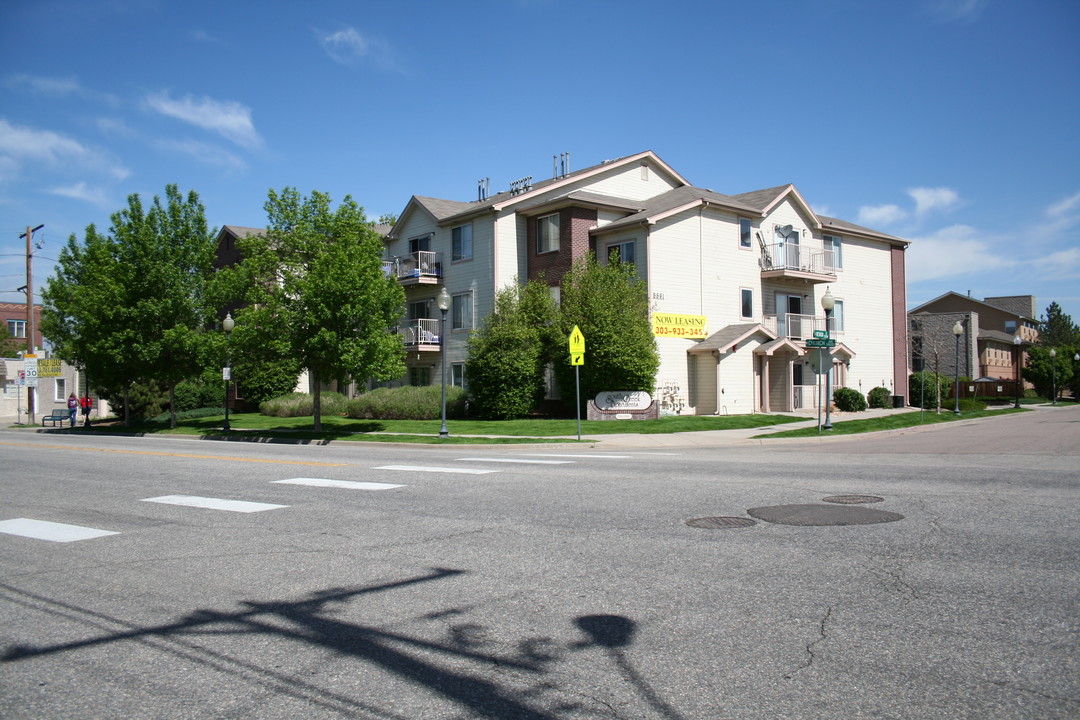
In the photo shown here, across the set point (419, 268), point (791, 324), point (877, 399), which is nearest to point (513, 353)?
point (419, 268)

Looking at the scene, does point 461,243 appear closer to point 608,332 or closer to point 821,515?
point 608,332

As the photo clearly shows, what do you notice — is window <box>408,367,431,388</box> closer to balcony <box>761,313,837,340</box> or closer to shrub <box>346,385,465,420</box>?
shrub <box>346,385,465,420</box>

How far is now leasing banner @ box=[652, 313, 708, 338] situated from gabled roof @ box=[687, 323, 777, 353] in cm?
49

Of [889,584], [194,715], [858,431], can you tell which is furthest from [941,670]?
[858,431]

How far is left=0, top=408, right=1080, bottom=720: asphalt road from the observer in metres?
4.04

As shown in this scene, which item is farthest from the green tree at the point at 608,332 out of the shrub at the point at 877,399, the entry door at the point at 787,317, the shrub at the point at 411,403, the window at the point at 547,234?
the shrub at the point at 877,399

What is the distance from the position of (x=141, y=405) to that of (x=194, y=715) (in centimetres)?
4207

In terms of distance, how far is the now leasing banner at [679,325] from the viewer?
3200 cm

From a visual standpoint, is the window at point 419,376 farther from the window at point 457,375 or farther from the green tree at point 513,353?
the green tree at point 513,353

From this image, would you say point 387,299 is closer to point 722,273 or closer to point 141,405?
point 722,273

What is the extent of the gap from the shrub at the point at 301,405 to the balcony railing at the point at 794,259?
20398 mm

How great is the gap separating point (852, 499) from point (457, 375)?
28.7 metres

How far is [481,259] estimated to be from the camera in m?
35.2

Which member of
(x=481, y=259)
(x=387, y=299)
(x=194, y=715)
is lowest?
(x=194, y=715)
